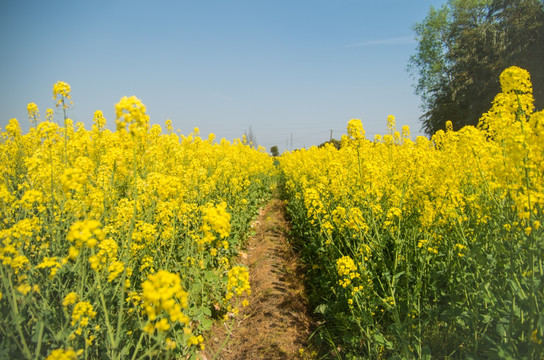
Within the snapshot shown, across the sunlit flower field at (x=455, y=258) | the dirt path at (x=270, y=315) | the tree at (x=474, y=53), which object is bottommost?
the dirt path at (x=270, y=315)

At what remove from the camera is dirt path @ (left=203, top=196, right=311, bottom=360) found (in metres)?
3.03

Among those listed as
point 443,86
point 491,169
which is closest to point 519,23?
point 443,86

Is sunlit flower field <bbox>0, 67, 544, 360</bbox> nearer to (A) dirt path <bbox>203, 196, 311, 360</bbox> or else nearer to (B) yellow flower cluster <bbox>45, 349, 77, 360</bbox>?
(B) yellow flower cluster <bbox>45, 349, 77, 360</bbox>

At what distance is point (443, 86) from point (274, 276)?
2918cm

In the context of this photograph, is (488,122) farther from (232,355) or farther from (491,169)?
(232,355)

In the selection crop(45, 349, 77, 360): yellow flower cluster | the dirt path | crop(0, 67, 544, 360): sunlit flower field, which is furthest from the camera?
the dirt path

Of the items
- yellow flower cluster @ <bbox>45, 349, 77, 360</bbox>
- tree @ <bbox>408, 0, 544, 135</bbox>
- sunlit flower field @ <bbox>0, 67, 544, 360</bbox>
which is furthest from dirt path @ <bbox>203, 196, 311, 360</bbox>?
tree @ <bbox>408, 0, 544, 135</bbox>

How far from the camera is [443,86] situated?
27031 millimetres

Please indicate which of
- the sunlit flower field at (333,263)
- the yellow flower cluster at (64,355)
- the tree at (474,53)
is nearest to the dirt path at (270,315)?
the sunlit flower field at (333,263)

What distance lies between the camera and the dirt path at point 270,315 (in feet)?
9.93

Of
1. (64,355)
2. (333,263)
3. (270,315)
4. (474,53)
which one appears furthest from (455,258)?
(474,53)

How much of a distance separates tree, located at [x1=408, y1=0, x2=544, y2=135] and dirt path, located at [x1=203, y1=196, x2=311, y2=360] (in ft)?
74.8

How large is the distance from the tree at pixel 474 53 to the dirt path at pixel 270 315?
74.8ft

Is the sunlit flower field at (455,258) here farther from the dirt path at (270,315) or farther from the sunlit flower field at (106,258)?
the sunlit flower field at (106,258)
